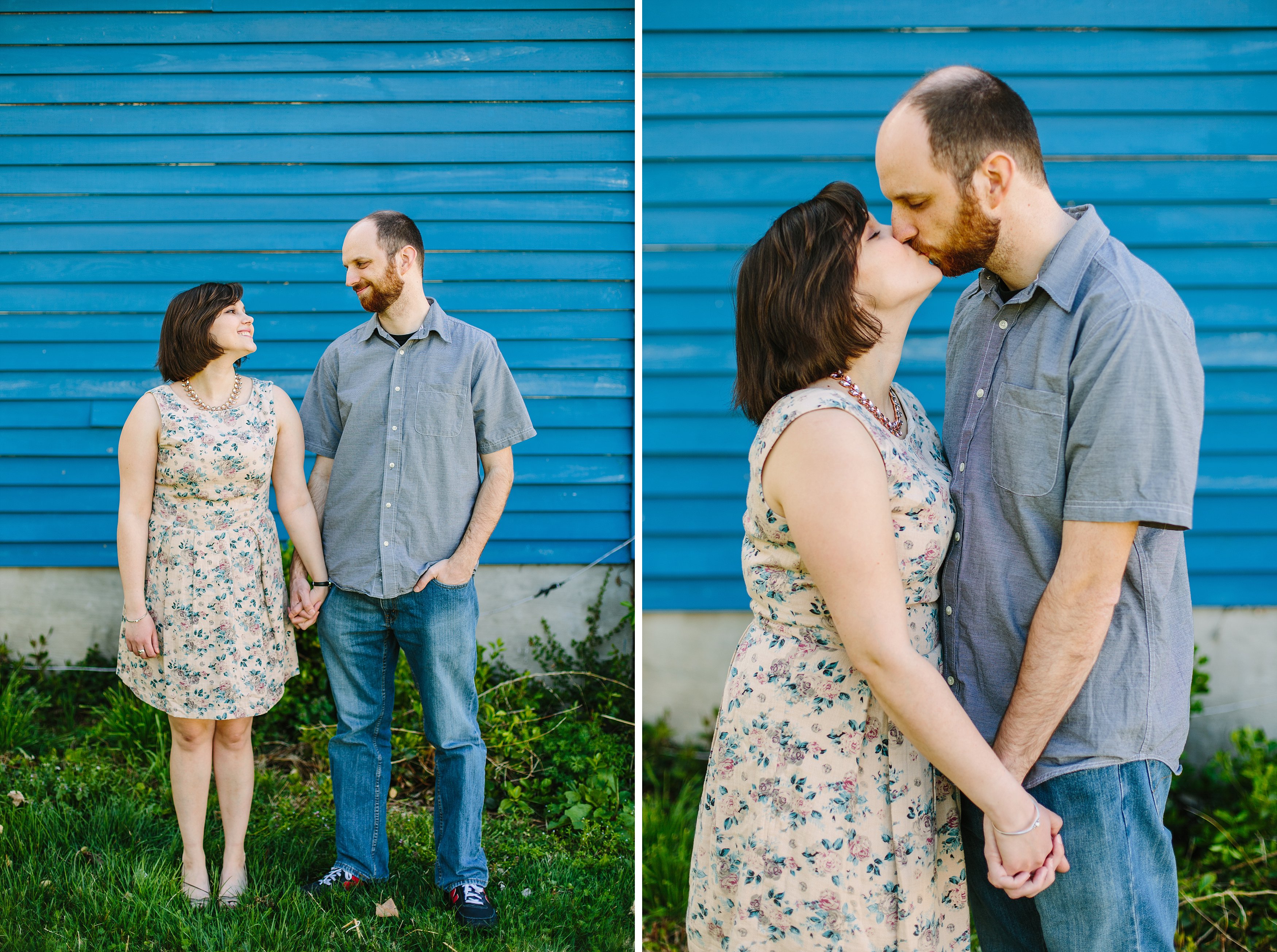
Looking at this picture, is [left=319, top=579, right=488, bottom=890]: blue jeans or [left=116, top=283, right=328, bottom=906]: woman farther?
[left=319, top=579, right=488, bottom=890]: blue jeans

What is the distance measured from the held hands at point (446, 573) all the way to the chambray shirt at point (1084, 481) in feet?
4.62

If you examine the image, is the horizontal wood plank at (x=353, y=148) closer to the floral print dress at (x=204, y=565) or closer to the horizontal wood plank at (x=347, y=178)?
the horizontal wood plank at (x=347, y=178)

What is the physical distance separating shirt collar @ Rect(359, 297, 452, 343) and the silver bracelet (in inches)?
72.6

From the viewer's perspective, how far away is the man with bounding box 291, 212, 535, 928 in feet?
8.02

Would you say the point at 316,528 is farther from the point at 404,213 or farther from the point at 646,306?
the point at 646,306

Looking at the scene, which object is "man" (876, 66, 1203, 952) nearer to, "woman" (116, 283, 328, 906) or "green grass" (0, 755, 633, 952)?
"green grass" (0, 755, 633, 952)

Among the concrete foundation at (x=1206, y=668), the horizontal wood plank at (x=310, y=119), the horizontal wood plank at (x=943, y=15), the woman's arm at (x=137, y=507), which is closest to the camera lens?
the woman's arm at (x=137, y=507)

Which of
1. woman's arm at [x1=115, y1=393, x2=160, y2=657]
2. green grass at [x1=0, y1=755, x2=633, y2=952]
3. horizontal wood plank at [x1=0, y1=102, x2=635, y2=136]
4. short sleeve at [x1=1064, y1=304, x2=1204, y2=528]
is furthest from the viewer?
horizontal wood plank at [x1=0, y1=102, x2=635, y2=136]

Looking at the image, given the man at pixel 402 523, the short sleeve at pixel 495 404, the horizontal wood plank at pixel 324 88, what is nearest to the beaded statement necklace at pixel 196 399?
the man at pixel 402 523

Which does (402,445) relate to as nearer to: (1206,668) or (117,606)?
(117,606)

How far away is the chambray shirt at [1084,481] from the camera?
49.3 inches

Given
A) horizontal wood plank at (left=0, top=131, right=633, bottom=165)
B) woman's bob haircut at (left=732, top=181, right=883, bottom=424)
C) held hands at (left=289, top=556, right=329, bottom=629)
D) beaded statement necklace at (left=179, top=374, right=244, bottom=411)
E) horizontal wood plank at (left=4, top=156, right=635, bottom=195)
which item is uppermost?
horizontal wood plank at (left=0, top=131, right=633, bottom=165)

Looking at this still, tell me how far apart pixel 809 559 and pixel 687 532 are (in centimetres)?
202

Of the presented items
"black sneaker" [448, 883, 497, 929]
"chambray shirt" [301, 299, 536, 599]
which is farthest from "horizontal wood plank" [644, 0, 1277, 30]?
"black sneaker" [448, 883, 497, 929]
